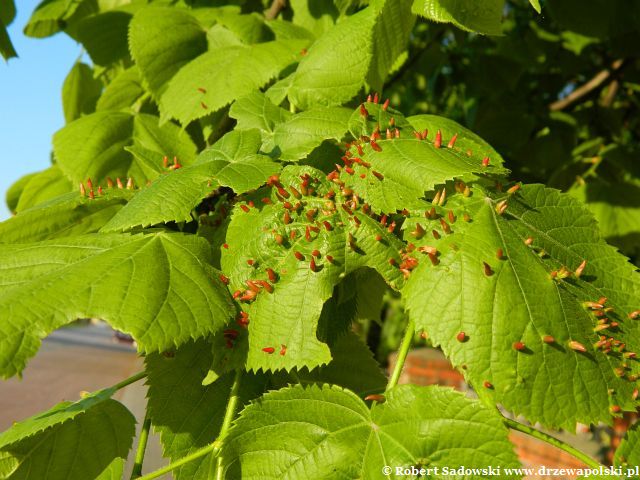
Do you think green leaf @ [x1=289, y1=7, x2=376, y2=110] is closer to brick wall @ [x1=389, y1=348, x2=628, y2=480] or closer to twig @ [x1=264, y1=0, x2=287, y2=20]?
twig @ [x1=264, y1=0, x2=287, y2=20]

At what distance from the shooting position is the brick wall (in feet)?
14.7

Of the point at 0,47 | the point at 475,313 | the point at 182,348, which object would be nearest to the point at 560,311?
the point at 475,313

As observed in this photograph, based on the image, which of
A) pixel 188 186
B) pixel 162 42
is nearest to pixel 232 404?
pixel 188 186

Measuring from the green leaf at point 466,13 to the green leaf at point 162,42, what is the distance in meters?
0.78

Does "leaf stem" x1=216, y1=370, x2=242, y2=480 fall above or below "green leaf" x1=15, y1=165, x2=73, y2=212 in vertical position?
above

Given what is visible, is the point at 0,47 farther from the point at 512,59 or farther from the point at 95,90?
the point at 512,59

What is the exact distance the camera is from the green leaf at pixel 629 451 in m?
0.88

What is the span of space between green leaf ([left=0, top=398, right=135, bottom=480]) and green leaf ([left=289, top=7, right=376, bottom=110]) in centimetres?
67

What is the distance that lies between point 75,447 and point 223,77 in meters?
0.86

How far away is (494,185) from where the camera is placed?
101 cm

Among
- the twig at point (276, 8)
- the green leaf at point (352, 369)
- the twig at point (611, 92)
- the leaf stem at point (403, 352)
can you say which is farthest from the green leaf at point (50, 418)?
the twig at point (611, 92)

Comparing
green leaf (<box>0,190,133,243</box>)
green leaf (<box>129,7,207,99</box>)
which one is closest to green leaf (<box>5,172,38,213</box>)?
green leaf (<box>129,7,207,99</box>)

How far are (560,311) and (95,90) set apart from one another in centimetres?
225

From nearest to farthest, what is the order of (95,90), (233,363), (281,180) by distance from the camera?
(233,363), (281,180), (95,90)
